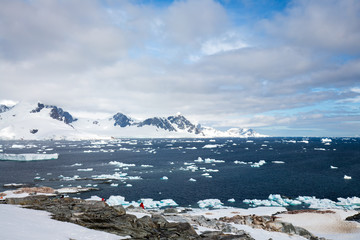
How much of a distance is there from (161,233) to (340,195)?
43331 mm

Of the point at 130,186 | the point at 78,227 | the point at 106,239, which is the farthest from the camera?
the point at 130,186

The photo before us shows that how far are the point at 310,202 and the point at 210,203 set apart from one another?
54.9 ft

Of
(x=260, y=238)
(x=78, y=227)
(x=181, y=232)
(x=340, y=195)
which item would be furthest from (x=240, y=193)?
(x=78, y=227)

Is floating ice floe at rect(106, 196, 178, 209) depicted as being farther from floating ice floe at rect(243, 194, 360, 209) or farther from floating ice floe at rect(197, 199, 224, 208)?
floating ice floe at rect(243, 194, 360, 209)

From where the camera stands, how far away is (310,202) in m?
40.0

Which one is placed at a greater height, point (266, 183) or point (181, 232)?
point (181, 232)

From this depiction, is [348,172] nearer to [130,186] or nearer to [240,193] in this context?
[240,193]

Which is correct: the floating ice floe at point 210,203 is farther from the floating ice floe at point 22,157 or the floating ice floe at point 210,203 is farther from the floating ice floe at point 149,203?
the floating ice floe at point 22,157

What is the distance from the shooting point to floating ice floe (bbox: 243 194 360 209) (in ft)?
126

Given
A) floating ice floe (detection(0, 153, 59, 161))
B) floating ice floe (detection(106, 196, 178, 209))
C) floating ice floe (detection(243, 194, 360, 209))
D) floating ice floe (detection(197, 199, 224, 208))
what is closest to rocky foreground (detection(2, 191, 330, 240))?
floating ice floe (detection(197, 199, 224, 208))

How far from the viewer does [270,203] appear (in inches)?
1556

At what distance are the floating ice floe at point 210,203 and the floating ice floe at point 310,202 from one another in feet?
16.1

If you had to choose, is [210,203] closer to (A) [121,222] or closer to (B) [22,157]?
(A) [121,222]

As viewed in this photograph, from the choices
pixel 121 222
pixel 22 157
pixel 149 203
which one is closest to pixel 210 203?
pixel 149 203
